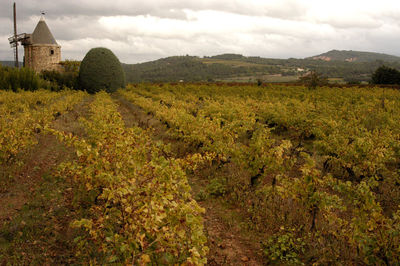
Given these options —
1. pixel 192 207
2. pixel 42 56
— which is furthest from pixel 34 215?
pixel 42 56

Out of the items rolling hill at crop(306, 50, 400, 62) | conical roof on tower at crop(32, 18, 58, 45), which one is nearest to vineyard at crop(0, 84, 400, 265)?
conical roof on tower at crop(32, 18, 58, 45)

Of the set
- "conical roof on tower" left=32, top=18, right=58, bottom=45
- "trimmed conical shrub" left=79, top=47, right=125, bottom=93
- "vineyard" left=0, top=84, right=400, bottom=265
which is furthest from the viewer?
"conical roof on tower" left=32, top=18, right=58, bottom=45

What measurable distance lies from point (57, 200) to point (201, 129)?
3.84 meters

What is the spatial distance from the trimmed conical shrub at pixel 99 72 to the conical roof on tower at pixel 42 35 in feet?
24.3

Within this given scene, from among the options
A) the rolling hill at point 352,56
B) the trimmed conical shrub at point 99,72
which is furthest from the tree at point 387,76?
the rolling hill at point 352,56

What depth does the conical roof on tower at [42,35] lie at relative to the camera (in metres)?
34.3

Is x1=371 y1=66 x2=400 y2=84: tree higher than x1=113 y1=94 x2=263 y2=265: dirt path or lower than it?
higher

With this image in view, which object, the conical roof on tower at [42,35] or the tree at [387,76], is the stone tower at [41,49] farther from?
the tree at [387,76]

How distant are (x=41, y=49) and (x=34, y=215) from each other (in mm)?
36408

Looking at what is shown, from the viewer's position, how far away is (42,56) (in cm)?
3450

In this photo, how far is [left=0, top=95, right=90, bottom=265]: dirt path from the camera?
3854 millimetres

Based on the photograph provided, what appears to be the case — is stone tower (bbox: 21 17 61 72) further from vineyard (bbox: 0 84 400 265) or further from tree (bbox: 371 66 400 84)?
tree (bbox: 371 66 400 84)

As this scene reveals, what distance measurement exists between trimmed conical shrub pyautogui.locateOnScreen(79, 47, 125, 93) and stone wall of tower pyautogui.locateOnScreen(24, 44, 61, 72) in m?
6.58

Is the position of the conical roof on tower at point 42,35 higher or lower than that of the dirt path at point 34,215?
higher
